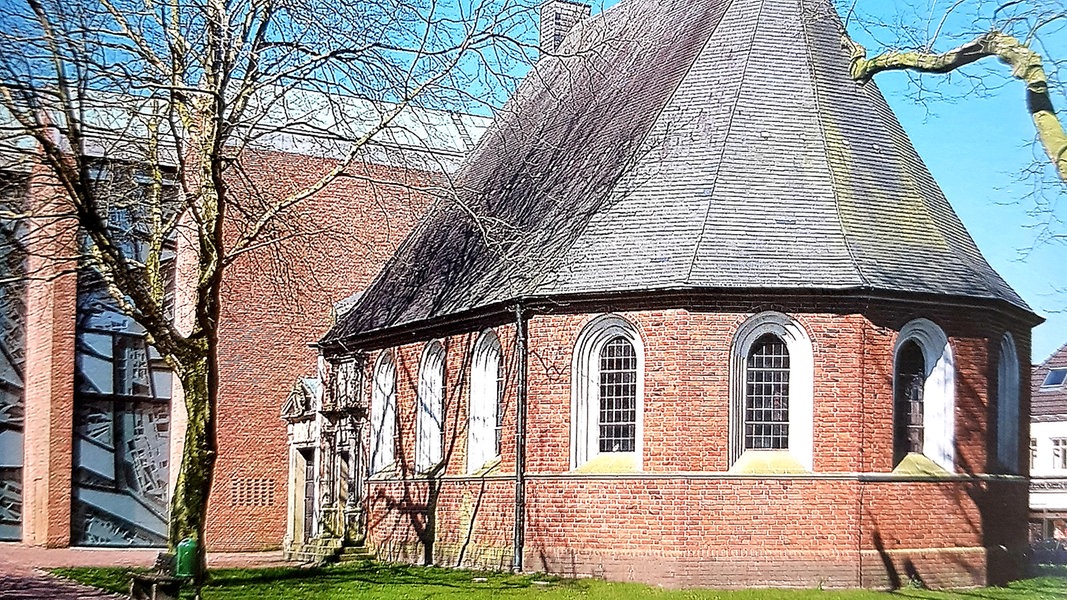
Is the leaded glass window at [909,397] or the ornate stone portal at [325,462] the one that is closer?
the leaded glass window at [909,397]

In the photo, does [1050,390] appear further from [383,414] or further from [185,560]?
[185,560]

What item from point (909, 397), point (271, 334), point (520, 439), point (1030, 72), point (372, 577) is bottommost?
point (372, 577)

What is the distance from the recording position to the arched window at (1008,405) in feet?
72.6

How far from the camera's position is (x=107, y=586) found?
18.8m

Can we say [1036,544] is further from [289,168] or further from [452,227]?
[289,168]

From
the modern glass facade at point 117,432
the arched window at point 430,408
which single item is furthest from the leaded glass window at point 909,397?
the modern glass facade at point 117,432

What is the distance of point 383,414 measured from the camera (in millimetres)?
29188

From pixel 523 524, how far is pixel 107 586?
6921mm

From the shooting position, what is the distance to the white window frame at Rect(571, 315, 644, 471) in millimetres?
21859

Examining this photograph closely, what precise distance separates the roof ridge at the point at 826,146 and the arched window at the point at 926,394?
1.47 m

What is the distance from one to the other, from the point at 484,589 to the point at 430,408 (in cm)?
766

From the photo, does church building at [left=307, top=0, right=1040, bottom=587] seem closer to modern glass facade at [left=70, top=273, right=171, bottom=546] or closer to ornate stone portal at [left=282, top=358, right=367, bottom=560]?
ornate stone portal at [left=282, top=358, right=367, bottom=560]

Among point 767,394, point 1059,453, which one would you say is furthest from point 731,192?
point 1059,453

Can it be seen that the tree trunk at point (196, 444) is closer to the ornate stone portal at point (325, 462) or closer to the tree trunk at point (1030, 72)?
the ornate stone portal at point (325, 462)
